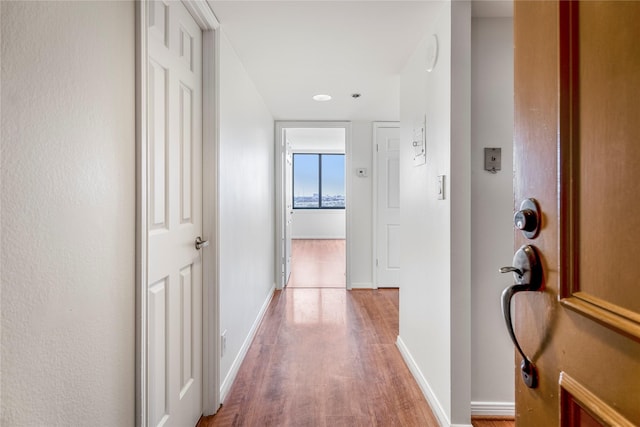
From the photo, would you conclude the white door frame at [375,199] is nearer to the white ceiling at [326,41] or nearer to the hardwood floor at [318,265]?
the hardwood floor at [318,265]

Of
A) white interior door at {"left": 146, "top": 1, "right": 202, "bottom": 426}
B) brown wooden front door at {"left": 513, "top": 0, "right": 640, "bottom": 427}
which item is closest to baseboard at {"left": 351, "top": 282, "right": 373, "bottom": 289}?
white interior door at {"left": 146, "top": 1, "right": 202, "bottom": 426}

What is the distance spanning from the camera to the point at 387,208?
424 cm

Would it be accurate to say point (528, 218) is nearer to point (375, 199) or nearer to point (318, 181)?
point (375, 199)

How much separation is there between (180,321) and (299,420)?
805 millimetres

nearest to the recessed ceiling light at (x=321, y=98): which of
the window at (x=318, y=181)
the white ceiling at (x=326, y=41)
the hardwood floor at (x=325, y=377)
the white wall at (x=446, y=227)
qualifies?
the white ceiling at (x=326, y=41)

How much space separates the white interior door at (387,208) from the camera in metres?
4.22

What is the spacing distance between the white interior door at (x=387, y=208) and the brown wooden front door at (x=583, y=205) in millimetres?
3622

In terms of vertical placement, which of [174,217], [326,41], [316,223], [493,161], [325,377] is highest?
[326,41]

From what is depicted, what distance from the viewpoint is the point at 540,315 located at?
1.85 ft

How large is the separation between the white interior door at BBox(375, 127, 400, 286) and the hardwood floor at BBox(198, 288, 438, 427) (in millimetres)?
912

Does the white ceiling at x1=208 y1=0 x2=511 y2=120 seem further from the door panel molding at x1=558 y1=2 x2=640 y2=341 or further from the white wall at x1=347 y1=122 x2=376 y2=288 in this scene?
the door panel molding at x1=558 y1=2 x2=640 y2=341

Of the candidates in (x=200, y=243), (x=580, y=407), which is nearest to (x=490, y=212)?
(x=580, y=407)

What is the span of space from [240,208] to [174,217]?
3.10 feet

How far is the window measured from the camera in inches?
365
